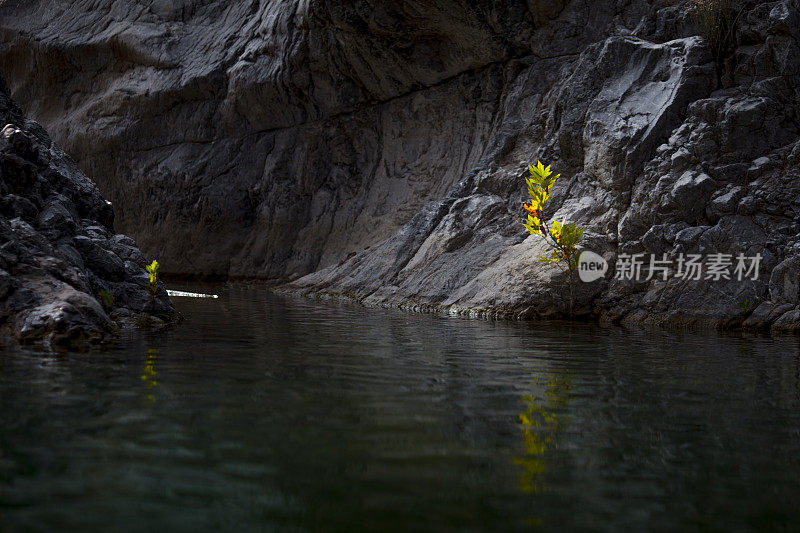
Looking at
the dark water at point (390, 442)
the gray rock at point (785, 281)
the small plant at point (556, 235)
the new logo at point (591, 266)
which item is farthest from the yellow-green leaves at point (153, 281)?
the gray rock at point (785, 281)

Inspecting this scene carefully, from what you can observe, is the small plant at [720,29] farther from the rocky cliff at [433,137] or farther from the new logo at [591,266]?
the new logo at [591,266]

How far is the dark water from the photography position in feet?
7.55

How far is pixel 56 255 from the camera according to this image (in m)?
7.58

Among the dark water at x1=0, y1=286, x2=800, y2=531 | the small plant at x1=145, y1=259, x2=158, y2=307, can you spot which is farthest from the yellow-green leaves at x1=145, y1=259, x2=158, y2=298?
the dark water at x1=0, y1=286, x2=800, y2=531

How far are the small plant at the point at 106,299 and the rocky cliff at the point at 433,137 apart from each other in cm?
597

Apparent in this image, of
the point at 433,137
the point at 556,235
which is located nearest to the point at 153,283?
the point at 556,235

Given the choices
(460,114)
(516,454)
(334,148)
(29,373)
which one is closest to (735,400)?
(516,454)

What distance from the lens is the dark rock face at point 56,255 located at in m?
6.41

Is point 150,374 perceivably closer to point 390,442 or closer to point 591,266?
point 390,442

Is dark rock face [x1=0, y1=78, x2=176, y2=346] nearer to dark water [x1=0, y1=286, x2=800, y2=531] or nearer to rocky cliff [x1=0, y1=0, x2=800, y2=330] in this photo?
dark water [x1=0, y1=286, x2=800, y2=531]

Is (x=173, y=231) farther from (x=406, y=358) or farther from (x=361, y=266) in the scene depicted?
(x=406, y=358)

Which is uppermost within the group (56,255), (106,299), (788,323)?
(56,255)

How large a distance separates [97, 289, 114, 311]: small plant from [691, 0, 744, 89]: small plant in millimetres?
9991

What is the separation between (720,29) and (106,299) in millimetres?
10534
